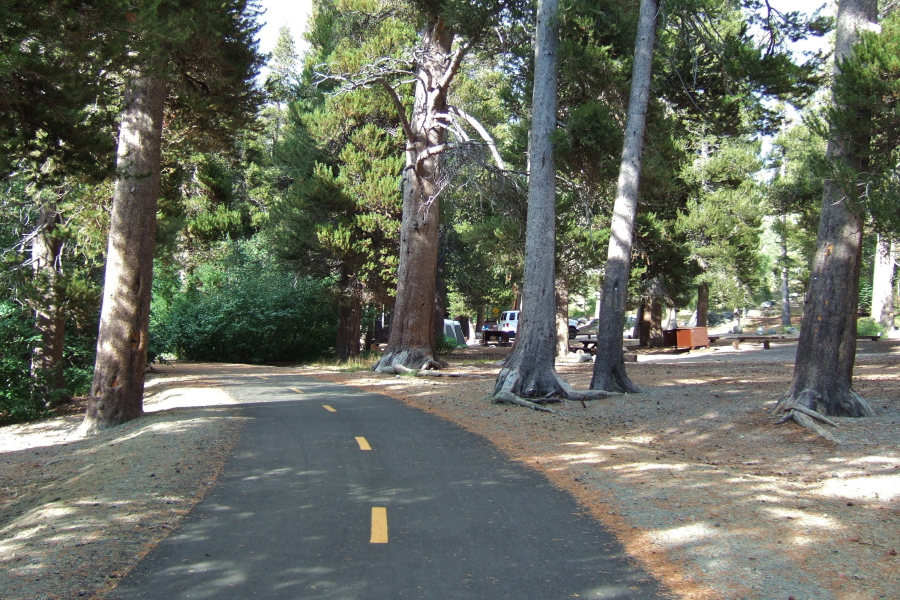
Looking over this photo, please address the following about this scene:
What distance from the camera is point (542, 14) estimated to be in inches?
632

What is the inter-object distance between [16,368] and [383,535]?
48.7 ft

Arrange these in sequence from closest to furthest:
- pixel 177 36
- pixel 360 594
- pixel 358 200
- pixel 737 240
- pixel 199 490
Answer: pixel 360 594
pixel 199 490
pixel 177 36
pixel 358 200
pixel 737 240

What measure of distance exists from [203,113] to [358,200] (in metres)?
13.0

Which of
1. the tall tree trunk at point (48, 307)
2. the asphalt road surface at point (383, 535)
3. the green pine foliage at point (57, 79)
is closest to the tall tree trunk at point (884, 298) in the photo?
the asphalt road surface at point (383, 535)

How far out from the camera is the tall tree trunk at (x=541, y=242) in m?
15.7

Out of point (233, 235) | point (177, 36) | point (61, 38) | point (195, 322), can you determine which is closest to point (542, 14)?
point (177, 36)

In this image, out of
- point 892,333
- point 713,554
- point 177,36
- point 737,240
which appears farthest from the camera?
point 892,333

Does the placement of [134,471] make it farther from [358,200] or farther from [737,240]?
[737,240]

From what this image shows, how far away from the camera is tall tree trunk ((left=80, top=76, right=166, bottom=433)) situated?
12.7 metres

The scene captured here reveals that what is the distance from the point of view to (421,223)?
22.7 metres

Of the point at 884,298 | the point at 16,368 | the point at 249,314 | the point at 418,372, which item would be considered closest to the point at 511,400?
the point at 418,372

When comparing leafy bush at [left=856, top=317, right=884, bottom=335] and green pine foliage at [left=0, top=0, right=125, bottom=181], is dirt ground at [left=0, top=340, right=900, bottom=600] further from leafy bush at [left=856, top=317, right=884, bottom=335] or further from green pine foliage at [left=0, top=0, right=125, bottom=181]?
leafy bush at [left=856, top=317, right=884, bottom=335]

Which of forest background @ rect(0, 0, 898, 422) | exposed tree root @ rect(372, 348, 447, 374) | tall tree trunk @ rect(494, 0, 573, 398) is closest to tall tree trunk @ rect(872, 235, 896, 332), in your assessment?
forest background @ rect(0, 0, 898, 422)

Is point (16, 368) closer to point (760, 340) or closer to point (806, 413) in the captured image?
point (806, 413)
